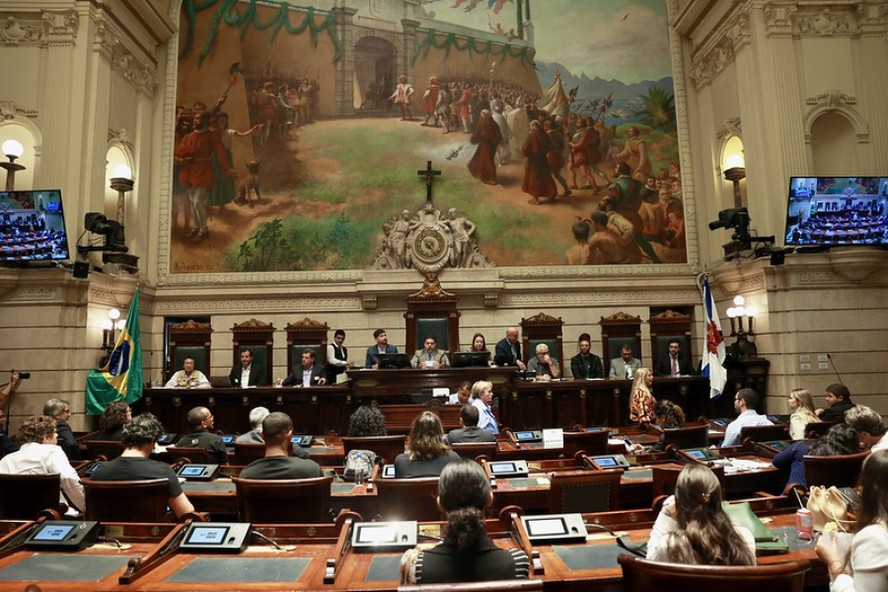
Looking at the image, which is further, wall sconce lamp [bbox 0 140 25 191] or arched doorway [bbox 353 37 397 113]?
arched doorway [bbox 353 37 397 113]

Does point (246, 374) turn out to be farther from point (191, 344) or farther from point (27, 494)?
point (27, 494)

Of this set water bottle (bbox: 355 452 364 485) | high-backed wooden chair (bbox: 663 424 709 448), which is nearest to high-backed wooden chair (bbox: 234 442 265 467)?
water bottle (bbox: 355 452 364 485)

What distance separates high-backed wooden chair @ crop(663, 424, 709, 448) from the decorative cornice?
11820 mm

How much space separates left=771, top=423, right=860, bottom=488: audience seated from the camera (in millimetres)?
4594

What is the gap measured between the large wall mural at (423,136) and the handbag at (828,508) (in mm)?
11013

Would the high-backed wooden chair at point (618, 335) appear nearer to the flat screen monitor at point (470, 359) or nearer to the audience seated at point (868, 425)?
the flat screen monitor at point (470, 359)

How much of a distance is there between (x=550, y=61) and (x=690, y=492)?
13.8 m

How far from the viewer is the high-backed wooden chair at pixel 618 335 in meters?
13.6

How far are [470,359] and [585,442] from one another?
4509 mm

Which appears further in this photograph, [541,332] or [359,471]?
[541,332]

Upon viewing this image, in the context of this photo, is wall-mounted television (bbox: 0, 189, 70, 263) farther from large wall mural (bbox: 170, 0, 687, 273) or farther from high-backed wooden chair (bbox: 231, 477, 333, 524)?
high-backed wooden chair (bbox: 231, 477, 333, 524)

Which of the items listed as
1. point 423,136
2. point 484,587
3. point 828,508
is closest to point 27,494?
point 484,587

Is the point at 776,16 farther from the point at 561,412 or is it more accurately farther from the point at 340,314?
the point at 340,314

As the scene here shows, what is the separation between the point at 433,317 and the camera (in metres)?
13.4
